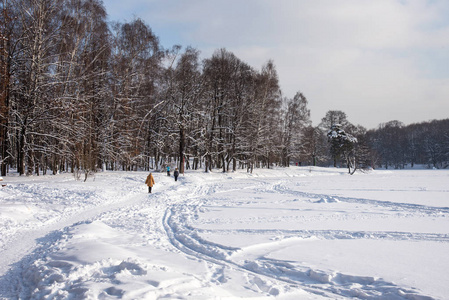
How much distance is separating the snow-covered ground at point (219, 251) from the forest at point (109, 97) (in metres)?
7.17

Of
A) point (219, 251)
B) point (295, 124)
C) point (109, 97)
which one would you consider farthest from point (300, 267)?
point (295, 124)

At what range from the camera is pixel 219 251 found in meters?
6.54

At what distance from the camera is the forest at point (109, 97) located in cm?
1730

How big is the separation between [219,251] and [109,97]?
21.3 metres

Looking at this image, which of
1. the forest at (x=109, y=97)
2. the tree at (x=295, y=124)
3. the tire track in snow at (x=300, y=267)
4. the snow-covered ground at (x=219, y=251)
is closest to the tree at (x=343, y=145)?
the forest at (x=109, y=97)

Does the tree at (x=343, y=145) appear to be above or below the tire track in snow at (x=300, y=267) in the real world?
above

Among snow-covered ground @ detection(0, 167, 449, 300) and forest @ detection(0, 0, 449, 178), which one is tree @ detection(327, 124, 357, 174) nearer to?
forest @ detection(0, 0, 449, 178)

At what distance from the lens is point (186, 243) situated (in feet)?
23.8

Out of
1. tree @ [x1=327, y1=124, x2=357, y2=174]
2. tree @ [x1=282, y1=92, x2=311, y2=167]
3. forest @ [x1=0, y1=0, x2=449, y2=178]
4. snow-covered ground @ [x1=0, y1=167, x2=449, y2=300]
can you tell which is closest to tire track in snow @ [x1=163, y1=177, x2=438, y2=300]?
snow-covered ground @ [x1=0, y1=167, x2=449, y2=300]

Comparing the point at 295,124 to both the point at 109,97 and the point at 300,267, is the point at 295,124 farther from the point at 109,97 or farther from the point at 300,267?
the point at 300,267

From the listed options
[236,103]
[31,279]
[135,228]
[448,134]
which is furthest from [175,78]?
[448,134]

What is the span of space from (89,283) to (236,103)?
30.7m

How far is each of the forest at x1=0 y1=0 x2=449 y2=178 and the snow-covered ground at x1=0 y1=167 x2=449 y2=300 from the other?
23.5ft

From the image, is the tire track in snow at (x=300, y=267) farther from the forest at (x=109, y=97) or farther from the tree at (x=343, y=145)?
the tree at (x=343, y=145)
